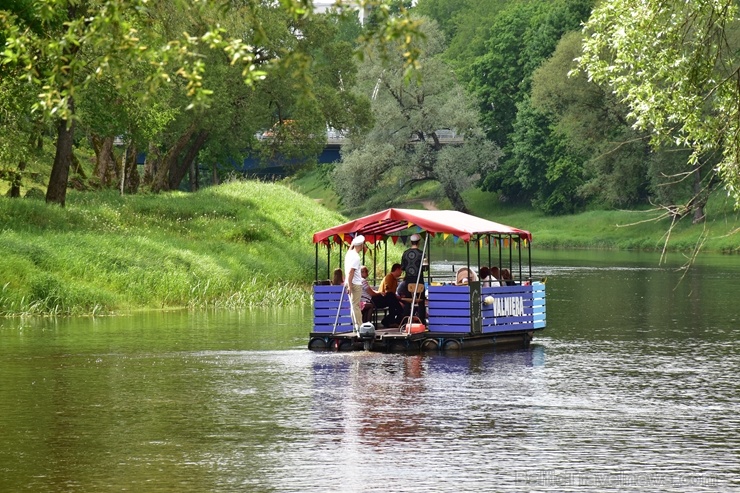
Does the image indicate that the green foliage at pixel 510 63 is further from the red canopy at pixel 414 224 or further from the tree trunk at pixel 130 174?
the red canopy at pixel 414 224

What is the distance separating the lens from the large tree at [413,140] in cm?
8900

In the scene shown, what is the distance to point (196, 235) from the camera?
143 ft

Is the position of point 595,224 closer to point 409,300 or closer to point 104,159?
point 104,159

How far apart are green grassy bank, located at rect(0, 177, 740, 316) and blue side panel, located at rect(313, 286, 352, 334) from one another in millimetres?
8037

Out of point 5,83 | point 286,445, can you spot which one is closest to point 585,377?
point 286,445

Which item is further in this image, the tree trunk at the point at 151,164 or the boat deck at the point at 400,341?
the tree trunk at the point at 151,164

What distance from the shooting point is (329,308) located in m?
25.3

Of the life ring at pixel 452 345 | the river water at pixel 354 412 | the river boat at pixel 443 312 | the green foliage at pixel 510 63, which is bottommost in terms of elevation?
the river water at pixel 354 412

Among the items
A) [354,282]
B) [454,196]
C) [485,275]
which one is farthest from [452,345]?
[454,196]

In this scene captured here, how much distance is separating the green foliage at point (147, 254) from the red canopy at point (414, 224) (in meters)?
8.27

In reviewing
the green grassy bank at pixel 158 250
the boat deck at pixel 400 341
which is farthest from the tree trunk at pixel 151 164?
the boat deck at pixel 400 341

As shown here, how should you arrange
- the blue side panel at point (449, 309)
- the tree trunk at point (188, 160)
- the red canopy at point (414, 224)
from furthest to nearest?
the tree trunk at point (188, 160)
the red canopy at point (414, 224)
the blue side panel at point (449, 309)

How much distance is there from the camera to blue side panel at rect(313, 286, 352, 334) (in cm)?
2525

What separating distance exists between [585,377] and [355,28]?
465ft
